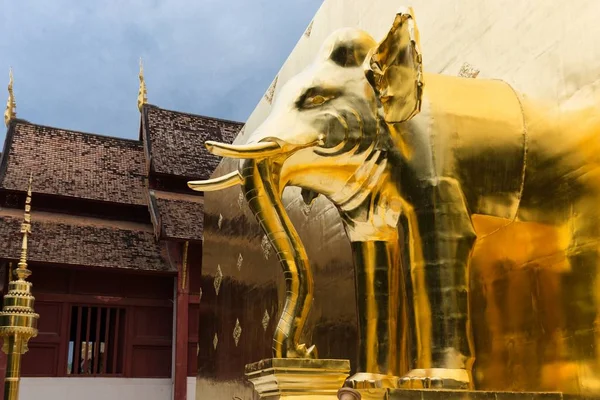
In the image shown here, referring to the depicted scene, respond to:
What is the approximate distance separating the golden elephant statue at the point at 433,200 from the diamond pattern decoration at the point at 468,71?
0.26 meters

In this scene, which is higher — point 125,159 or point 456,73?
point 125,159

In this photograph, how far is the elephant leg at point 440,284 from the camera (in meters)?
1.97

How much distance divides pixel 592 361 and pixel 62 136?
1309 cm

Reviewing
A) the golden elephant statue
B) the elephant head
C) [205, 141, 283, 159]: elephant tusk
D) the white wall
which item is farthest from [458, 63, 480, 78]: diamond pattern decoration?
the white wall

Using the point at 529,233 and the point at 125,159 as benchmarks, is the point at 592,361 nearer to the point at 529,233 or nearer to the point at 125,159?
the point at 529,233

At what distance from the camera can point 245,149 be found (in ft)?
6.76

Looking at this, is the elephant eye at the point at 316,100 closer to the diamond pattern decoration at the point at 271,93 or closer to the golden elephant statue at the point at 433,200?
the golden elephant statue at the point at 433,200

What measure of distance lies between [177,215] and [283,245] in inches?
393

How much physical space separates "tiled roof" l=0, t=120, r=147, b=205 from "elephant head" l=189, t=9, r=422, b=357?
10.7 m

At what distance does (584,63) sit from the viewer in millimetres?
2053

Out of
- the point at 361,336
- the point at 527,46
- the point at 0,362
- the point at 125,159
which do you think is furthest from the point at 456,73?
the point at 125,159

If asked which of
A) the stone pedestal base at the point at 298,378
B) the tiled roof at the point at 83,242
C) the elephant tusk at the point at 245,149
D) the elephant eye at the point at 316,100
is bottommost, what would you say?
the stone pedestal base at the point at 298,378

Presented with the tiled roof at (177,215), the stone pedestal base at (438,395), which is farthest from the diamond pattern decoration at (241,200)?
the tiled roof at (177,215)

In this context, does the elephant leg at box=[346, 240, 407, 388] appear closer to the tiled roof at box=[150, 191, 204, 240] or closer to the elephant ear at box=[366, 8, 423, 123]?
the elephant ear at box=[366, 8, 423, 123]
